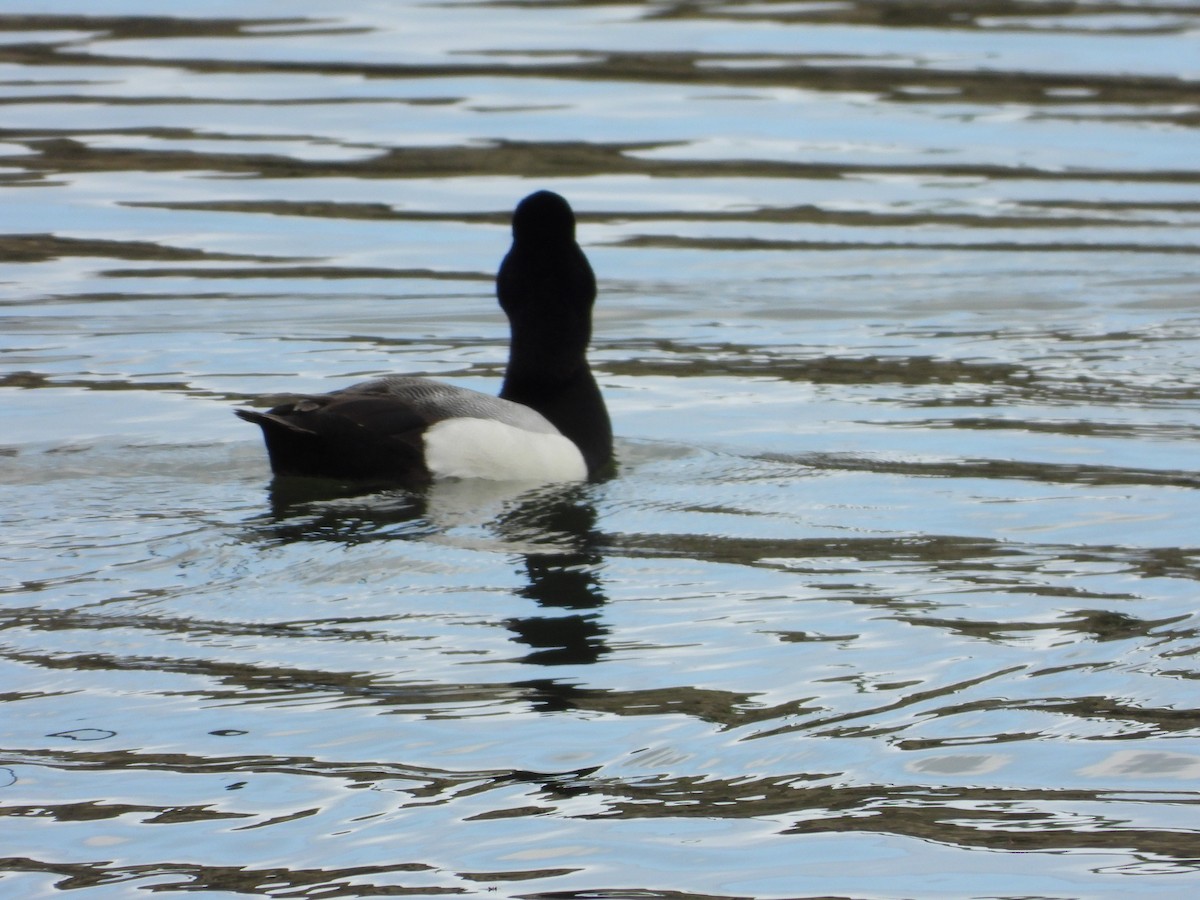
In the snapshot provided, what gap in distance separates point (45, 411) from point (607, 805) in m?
5.57

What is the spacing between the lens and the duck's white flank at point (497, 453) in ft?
28.2

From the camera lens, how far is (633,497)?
8.76 metres

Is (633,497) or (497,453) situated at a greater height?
(497,453)

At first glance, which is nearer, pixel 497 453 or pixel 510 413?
pixel 497 453

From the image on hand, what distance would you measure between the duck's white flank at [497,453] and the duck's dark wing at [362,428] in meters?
0.04

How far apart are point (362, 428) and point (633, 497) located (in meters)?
1.17

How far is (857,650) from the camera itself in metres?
6.66

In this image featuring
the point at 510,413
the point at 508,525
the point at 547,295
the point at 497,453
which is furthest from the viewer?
the point at 547,295

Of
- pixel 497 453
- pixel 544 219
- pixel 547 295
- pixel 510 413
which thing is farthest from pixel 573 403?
pixel 544 219

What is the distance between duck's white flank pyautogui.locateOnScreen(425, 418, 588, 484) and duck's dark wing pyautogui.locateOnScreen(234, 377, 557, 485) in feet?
0.14

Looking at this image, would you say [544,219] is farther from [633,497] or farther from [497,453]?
[633,497]

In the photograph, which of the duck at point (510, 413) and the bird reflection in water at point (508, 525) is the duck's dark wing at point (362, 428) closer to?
the duck at point (510, 413)

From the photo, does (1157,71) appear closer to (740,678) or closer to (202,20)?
(202,20)

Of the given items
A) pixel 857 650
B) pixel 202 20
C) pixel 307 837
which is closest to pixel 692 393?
pixel 857 650
